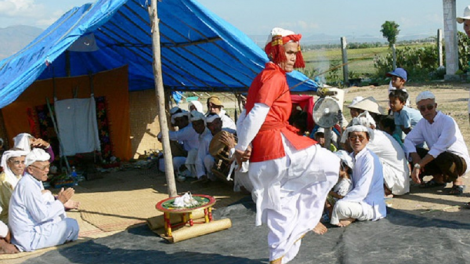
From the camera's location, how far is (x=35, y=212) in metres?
4.59

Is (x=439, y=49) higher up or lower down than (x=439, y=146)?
higher up

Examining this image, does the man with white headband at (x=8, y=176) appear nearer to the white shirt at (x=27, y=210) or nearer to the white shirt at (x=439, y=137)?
the white shirt at (x=27, y=210)

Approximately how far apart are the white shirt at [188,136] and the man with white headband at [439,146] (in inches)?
130

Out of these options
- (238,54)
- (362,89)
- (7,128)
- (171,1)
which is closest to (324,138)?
(238,54)

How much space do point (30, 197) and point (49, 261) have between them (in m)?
0.59

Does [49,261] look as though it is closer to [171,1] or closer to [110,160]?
[171,1]

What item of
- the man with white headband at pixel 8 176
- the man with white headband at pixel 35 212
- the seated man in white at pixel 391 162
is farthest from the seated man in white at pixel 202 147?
the man with white headband at pixel 8 176

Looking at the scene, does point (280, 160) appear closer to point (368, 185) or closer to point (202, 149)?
point (368, 185)

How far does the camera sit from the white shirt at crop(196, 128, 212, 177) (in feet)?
23.7

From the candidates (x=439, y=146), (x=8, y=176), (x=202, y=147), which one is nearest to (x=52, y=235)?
(x=8, y=176)

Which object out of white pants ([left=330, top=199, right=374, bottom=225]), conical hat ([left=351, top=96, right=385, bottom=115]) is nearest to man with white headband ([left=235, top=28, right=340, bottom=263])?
white pants ([left=330, top=199, right=374, bottom=225])

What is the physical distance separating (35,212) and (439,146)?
443 centimetres

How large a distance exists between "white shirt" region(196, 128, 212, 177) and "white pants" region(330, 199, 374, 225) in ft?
8.89

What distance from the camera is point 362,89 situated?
2111 cm
